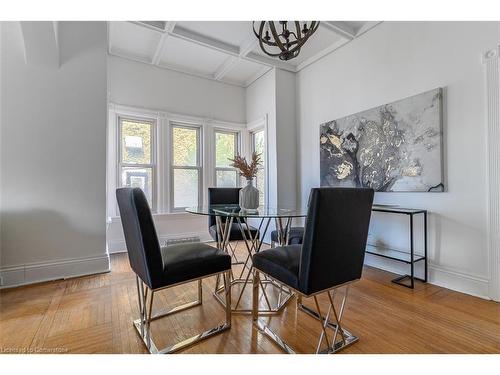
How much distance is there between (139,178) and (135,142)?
567 millimetres

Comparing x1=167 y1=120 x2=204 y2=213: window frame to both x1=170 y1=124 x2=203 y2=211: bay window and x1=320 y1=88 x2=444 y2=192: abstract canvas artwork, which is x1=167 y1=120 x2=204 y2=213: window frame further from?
x1=320 y1=88 x2=444 y2=192: abstract canvas artwork

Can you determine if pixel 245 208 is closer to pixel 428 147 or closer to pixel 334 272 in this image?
pixel 334 272

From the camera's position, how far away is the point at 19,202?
7.99 ft

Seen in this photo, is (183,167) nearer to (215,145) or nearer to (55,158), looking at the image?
(215,145)

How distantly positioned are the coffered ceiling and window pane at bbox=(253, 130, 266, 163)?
3.34ft

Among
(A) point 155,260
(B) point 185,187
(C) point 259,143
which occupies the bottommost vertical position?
(A) point 155,260

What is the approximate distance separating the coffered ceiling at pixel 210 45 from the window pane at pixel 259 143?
1.02 m

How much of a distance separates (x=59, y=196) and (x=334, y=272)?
2.79 meters

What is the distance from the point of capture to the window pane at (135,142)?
3.77 metres

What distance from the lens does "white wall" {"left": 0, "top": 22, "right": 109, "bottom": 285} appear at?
2.40 m

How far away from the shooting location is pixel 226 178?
4.58 m

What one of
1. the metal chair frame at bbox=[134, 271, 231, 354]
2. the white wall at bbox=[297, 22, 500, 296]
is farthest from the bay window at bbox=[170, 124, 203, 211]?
the white wall at bbox=[297, 22, 500, 296]

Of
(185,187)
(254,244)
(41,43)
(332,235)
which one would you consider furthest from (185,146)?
(332,235)

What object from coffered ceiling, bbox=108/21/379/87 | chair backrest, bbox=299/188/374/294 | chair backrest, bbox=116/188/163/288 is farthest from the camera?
coffered ceiling, bbox=108/21/379/87
